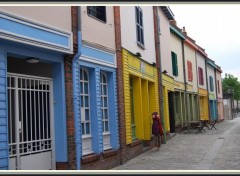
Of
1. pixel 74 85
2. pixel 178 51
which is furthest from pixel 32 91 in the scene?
pixel 178 51

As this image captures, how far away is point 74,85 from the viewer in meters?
9.21

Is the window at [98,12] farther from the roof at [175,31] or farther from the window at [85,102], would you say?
the roof at [175,31]

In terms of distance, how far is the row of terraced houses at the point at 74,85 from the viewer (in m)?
7.49

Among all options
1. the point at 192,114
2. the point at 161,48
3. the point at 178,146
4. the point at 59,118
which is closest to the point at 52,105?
the point at 59,118

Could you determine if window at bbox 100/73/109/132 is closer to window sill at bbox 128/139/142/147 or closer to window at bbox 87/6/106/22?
window sill at bbox 128/139/142/147

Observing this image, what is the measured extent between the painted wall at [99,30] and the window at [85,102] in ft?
3.19

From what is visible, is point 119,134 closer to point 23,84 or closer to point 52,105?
point 52,105

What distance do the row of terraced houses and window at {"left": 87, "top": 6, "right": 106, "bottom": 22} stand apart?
0.03 metres

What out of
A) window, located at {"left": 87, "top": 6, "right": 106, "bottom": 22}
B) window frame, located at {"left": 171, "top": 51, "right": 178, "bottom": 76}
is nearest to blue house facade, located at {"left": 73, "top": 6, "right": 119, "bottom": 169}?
window, located at {"left": 87, "top": 6, "right": 106, "bottom": 22}

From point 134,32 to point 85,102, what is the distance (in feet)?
15.9

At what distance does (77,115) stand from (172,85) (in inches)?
519

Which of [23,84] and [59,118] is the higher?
[23,84]

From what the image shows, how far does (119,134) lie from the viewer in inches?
460
